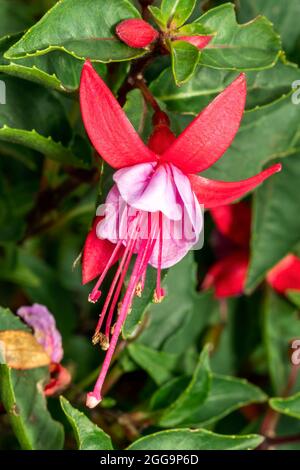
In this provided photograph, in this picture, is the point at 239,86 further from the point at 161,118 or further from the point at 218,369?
the point at 218,369

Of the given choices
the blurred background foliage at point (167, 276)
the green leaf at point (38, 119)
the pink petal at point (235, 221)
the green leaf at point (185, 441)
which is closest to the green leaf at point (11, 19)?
the blurred background foliage at point (167, 276)

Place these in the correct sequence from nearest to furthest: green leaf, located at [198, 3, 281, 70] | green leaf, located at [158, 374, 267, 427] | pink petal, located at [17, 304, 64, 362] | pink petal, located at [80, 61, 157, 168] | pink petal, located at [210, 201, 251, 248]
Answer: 1. pink petal, located at [80, 61, 157, 168]
2. green leaf, located at [198, 3, 281, 70]
3. pink petal, located at [17, 304, 64, 362]
4. green leaf, located at [158, 374, 267, 427]
5. pink petal, located at [210, 201, 251, 248]

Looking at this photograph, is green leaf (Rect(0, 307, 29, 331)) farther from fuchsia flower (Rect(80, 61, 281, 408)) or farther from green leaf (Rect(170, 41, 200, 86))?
green leaf (Rect(170, 41, 200, 86))

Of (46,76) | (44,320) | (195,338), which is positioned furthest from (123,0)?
(195,338)

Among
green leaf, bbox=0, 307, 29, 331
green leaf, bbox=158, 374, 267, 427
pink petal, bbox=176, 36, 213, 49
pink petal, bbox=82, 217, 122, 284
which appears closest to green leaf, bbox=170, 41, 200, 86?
pink petal, bbox=176, 36, 213, 49

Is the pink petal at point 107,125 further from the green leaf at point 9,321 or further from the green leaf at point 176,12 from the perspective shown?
the green leaf at point 9,321

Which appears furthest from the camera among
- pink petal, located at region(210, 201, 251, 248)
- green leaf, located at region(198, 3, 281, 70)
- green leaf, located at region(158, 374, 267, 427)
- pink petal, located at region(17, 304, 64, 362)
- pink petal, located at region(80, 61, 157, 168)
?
pink petal, located at region(210, 201, 251, 248)

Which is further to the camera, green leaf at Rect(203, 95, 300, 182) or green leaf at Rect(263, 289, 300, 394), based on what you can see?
green leaf at Rect(263, 289, 300, 394)
